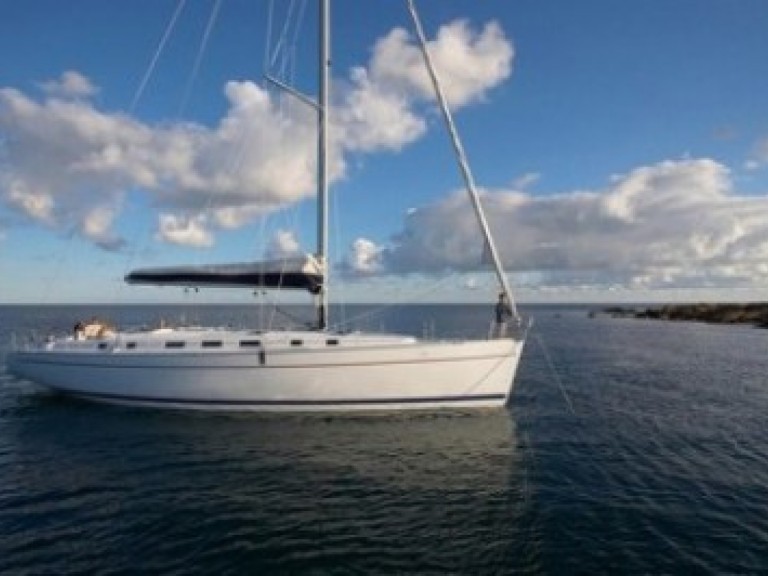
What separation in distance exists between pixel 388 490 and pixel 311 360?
310 inches

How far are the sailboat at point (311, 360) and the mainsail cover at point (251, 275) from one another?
4 centimetres

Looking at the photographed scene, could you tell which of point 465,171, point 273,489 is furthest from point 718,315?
point 273,489

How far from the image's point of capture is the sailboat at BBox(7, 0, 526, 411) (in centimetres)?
2431

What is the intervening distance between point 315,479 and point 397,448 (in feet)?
11.7

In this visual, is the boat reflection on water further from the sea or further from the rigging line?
the rigging line

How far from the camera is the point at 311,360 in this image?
953 inches

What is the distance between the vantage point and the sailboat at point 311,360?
2431 cm

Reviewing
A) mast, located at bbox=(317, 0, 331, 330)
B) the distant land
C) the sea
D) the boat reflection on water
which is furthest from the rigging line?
the distant land

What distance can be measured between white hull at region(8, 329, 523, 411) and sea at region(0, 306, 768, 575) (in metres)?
0.64

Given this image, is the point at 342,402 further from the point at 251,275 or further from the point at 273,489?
the point at 273,489

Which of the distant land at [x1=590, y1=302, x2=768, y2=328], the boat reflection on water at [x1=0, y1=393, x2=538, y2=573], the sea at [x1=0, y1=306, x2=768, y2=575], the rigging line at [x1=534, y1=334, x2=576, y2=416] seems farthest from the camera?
the distant land at [x1=590, y1=302, x2=768, y2=328]

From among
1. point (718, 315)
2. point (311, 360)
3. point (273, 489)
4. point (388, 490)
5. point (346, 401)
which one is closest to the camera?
point (388, 490)

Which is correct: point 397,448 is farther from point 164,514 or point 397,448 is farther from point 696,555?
point 696,555

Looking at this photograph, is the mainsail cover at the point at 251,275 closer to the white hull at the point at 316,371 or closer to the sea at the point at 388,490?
the white hull at the point at 316,371
